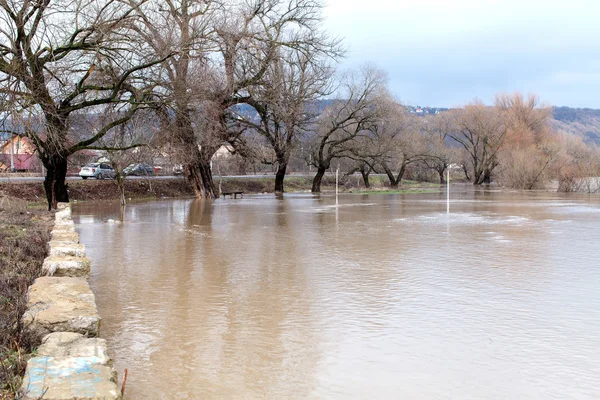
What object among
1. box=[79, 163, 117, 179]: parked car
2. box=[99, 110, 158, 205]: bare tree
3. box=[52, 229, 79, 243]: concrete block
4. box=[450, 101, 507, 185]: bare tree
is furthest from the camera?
box=[450, 101, 507, 185]: bare tree

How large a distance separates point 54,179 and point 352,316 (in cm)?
1867

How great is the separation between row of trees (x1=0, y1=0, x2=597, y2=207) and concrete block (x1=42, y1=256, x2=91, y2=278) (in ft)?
22.3

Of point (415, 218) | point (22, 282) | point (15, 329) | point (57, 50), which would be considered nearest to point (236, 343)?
point (15, 329)

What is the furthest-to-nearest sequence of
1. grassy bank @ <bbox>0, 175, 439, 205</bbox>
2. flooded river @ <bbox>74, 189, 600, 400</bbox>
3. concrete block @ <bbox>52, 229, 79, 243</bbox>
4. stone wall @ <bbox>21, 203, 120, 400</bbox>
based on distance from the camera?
grassy bank @ <bbox>0, 175, 439, 205</bbox>
concrete block @ <bbox>52, 229, 79, 243</bbox>
flooded river @ <bbox>74, 189, 600, 400</bbox>
stone wall @ <bbox>21, 203, 120, 400</bbox>

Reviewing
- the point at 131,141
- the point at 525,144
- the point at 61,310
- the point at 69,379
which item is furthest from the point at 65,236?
the point at 525,144

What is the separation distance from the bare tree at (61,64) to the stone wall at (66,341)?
9523mm

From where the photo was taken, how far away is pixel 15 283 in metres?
8.81

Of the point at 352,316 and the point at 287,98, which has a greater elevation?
the point at 287,98

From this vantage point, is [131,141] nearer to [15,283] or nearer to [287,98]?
[287,98]

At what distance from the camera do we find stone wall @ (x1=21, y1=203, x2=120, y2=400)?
176 inches

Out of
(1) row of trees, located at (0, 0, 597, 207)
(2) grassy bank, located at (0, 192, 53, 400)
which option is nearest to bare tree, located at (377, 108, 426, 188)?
(1) row of trees, located at (0, 0, 597, 207)

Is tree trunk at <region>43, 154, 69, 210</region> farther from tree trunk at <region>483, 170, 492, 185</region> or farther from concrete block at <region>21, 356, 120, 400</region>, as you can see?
tree trunk at <region>483, 170, 492, 185</region>

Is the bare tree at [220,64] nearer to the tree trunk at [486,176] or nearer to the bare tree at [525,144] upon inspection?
the bare tree at [525,144]

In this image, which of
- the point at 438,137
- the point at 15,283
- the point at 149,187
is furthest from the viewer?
the point at 438,137
